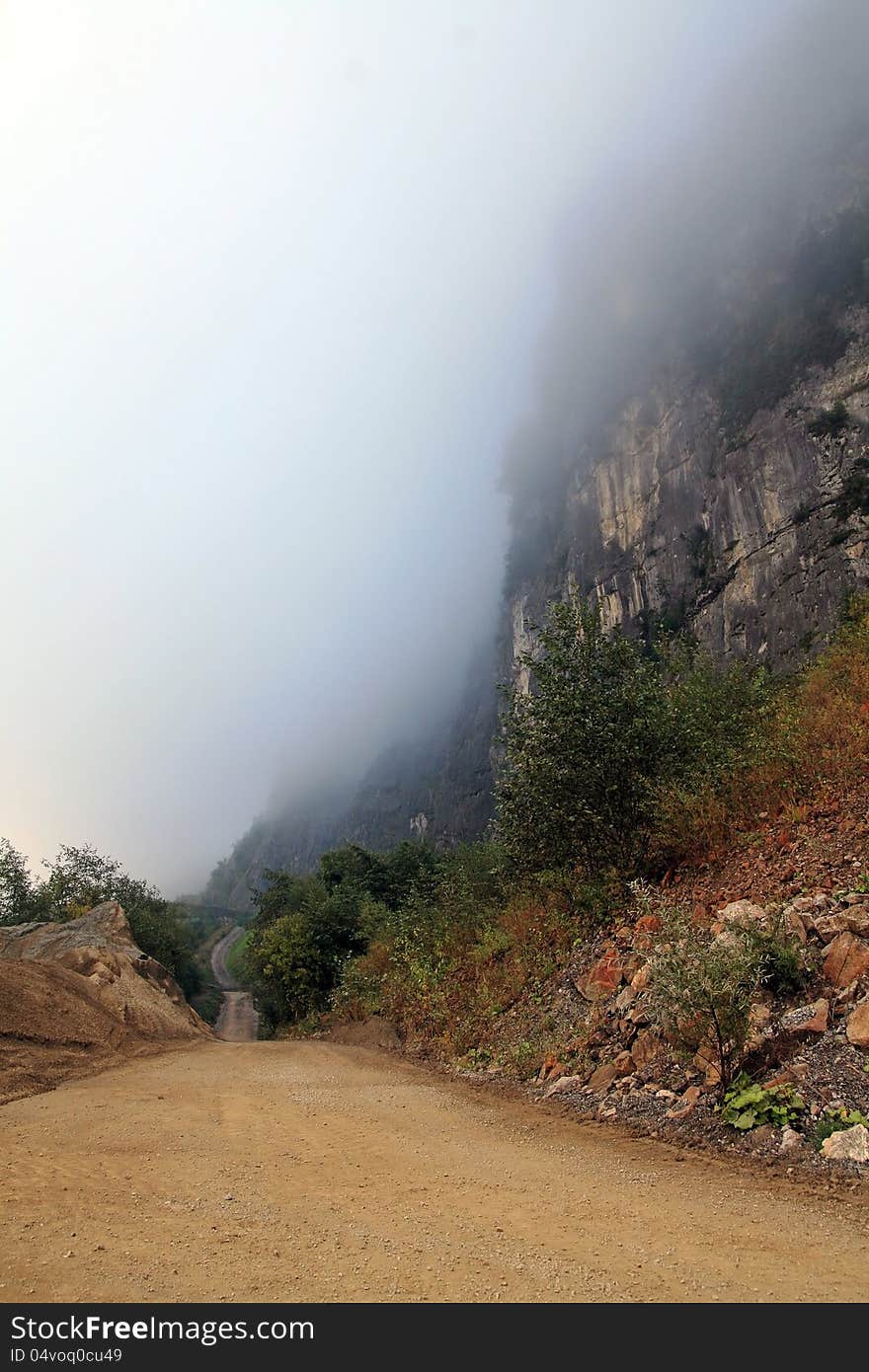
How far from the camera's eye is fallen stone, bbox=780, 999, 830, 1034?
5.55 meters

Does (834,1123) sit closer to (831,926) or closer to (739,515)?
(831,926)

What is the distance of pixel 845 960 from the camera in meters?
6.07

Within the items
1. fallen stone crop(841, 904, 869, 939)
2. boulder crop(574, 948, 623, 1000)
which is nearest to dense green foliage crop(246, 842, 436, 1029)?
boulder crop(574, 948, 623, 1000)

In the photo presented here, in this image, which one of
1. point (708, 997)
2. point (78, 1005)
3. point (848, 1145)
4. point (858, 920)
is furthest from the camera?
point (78, 1005)

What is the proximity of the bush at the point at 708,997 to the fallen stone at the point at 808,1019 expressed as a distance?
14.5 inches

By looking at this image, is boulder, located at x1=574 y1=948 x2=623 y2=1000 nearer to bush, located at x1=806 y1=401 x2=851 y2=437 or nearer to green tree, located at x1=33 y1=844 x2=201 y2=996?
green tree, located at x1=33 y1=844 x2=201 y2=996

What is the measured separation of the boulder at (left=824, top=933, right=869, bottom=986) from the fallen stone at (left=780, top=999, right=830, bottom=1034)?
0.35 metres

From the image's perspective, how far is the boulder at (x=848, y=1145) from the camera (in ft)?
14.2

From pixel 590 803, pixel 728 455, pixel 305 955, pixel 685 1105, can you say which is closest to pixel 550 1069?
pixel 685 1105

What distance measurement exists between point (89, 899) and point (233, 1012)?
22.6 meters

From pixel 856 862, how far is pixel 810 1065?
10.7 feet

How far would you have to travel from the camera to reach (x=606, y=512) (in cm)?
7850

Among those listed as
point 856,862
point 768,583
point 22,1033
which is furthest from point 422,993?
point 768,583
